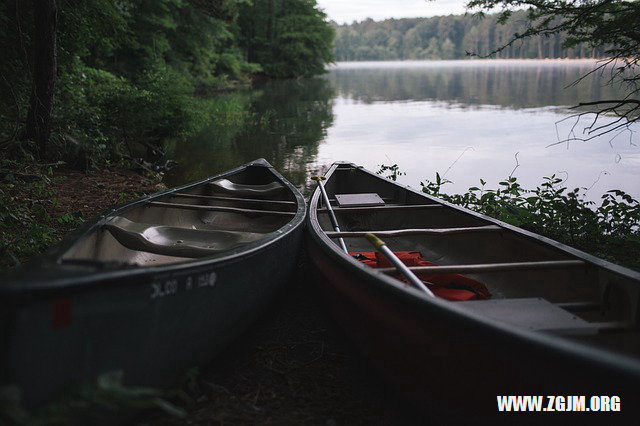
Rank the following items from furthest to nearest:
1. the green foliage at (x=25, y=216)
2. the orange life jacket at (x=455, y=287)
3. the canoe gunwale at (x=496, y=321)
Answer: the green foliage at (x=25, y=216)
the orange life jacket at (x=455, y=287)
the canoe gunwale at (x=496, y=321)

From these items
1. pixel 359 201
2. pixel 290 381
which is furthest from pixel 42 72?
A: pixel 290 381

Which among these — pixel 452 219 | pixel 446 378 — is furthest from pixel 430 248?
pixel 446 378

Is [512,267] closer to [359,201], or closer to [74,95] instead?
[359,201]

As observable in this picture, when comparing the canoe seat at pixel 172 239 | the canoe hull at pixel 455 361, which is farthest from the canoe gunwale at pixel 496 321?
the canoe seat at pixel 172 239

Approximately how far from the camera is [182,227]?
4.12 metres

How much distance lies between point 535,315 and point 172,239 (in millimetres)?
2499

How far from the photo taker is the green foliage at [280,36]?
42469 millimetres

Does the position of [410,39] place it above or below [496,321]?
above

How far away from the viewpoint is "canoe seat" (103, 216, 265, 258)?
3.34 meters

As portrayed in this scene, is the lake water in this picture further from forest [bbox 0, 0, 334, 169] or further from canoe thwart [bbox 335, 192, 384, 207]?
canoe thwart [bbox 335, 192, 384, 207]

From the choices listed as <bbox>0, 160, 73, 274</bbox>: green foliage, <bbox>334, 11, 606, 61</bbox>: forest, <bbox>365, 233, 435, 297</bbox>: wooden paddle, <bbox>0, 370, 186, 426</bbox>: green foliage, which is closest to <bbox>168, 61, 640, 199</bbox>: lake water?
<bbox>0, 160, 73, 274</bbox>: green foliage

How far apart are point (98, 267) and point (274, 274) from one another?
158 centimetres

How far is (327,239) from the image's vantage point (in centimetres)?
348

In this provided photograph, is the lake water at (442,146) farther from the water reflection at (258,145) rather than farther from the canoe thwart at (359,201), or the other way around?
the canoe thwart at (359,201)
